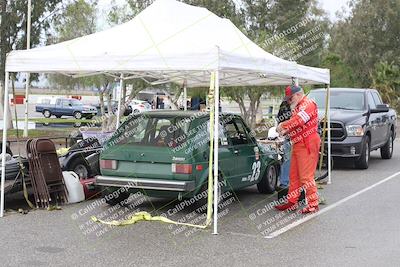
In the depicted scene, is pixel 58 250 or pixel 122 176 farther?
pixel 122 176

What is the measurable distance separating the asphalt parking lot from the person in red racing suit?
0.47 metres

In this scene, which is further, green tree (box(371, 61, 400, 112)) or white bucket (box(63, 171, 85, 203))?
green tree (box(371, 61, 400, 112))

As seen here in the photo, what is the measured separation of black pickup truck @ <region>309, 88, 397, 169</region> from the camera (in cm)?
1362

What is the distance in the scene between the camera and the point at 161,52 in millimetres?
7824

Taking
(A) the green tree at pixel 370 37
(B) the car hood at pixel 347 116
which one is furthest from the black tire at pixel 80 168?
(A) the green tree at pixel 370 37

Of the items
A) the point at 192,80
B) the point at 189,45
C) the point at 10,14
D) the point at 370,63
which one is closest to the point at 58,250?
the point at 189,45

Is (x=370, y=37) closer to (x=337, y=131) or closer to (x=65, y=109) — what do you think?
(x=65, y=109)

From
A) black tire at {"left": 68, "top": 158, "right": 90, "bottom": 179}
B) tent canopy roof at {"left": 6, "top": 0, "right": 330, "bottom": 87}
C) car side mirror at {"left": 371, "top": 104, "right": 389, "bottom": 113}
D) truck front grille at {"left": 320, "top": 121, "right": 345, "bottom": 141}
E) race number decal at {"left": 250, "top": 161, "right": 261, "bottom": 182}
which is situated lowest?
black tire at {"left": 68, "top": 158, "right": 90, "bottom": 179}

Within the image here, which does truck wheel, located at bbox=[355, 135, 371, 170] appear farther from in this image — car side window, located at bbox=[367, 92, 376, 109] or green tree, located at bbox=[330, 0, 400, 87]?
green tree, located at bbox=[330, 0, 400, 87]

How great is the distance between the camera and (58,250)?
6543mm

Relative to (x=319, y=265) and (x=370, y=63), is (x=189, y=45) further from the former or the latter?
(x=370, y=63)

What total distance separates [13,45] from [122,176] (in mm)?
19167

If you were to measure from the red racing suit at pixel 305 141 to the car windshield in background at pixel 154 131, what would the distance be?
5.16 ft

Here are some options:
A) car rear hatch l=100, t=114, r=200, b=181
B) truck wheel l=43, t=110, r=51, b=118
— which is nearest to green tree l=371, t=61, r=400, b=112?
truck wheel l=43, t=110, r=51, b=118
